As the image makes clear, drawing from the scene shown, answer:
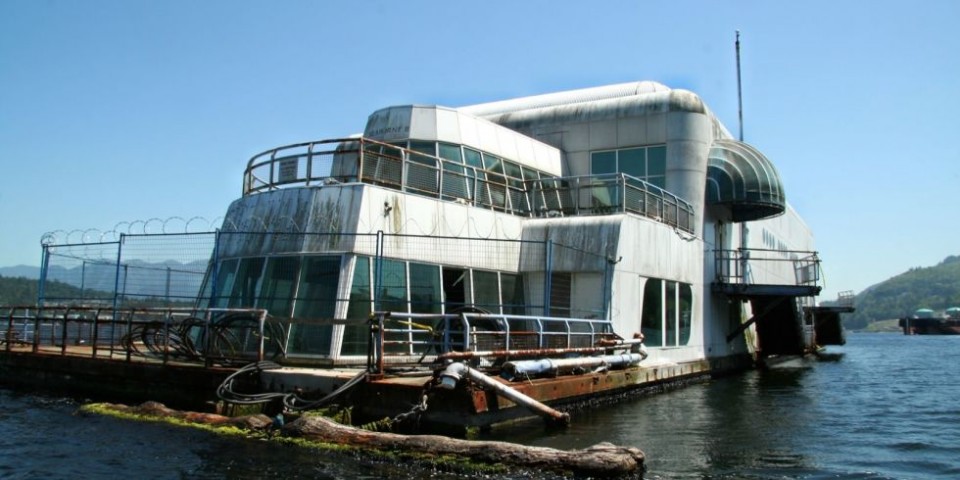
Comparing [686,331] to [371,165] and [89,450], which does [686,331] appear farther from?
[89,450]

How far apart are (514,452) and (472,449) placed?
54 centimetres

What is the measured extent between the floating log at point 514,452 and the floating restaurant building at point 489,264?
1069mm

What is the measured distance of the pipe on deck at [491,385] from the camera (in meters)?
10.6

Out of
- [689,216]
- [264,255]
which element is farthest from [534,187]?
[264,255]

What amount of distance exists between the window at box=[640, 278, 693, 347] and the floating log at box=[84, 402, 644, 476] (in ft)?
37.5

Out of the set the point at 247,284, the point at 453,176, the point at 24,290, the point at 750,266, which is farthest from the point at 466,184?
the point at 24,290

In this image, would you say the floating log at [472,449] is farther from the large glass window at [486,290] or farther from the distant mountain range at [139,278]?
the large glass window at [486,290]

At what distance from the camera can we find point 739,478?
9344 millimetres

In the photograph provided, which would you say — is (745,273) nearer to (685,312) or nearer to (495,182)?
(685,312)

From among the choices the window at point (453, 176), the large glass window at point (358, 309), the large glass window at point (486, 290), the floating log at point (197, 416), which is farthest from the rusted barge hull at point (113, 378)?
the window at point (453, 176)

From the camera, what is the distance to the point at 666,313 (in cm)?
2123

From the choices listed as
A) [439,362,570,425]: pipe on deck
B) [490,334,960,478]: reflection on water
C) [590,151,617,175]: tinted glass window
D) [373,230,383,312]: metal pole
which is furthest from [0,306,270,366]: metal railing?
[590,151,617,175]: tinted glass window

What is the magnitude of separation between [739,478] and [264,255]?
34.4ft

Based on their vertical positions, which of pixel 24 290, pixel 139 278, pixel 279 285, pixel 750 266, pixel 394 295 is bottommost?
pixel 394 295
